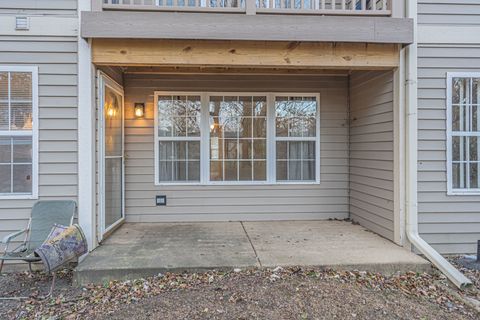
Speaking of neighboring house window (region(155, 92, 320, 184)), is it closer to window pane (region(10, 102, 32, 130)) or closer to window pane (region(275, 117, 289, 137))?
window pane (region(275, 117, 289, 137))

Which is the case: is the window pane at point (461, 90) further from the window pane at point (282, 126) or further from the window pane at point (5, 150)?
the window pane at point (5, 150)

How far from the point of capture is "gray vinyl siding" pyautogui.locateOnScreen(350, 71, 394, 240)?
4.25 meters

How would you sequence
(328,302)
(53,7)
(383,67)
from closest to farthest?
1. (328,302)
2. (53,7)
3. (383,67)

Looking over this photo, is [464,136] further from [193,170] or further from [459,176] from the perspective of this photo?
[193,170]

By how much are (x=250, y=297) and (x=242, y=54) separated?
104 inches

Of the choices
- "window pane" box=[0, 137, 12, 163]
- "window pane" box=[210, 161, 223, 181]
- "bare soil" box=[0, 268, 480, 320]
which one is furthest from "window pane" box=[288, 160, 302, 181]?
"window pane" box=[0, 137, 12, 163]

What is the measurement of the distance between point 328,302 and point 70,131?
11.0 ft

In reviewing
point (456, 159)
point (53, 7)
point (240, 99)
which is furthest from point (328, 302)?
point (53, 7)

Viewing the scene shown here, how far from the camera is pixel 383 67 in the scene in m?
4.02

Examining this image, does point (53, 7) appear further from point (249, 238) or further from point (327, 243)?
point (327, 243)

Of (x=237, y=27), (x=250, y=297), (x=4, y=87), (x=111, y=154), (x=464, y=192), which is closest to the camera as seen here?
(x=250, y=297)

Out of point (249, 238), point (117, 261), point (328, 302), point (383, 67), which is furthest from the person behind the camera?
point (249, 238)

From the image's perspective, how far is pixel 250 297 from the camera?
2900mm

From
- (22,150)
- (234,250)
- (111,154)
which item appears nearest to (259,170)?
(234,250)
